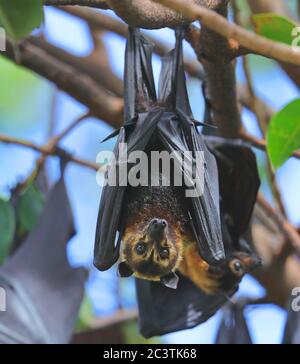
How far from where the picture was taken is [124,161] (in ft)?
11.1

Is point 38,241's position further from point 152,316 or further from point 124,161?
point 124,161

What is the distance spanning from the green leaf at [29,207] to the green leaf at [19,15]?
2863mm

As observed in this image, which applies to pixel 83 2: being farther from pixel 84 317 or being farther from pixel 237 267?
pixel 84 317

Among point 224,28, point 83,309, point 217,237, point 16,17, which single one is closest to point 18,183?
point 83,309

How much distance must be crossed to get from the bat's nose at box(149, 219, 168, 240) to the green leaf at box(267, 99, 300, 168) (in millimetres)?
598

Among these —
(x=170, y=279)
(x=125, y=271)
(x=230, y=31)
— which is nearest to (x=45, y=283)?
(x=125, y=271)

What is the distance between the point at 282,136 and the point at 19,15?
4.50 ft

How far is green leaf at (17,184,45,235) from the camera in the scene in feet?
17.7

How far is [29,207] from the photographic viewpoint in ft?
18.4

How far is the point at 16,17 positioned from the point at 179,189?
56.3 inches

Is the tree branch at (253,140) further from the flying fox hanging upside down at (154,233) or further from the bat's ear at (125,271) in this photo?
the bat's ear at (125,271)

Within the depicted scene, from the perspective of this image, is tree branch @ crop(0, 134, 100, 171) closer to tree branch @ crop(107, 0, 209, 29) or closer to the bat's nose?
the bat's nose

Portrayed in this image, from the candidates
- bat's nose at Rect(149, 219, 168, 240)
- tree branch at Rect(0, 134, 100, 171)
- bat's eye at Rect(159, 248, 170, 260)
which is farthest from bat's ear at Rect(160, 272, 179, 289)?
tree branch at Rect(0, 134, 100, 171)

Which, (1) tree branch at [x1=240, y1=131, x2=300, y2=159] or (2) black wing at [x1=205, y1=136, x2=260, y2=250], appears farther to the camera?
(2) black wing at [x1=205, y1=136, x2=260, y2=250]
